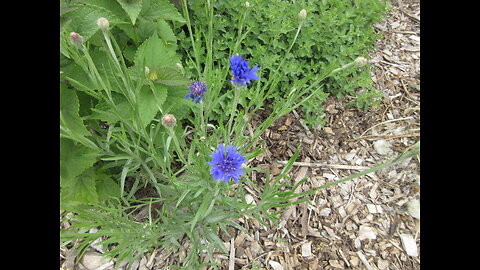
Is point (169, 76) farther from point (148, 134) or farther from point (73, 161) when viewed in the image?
point (73, 161)

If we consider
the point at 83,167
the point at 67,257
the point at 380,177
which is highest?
the point at 83,167

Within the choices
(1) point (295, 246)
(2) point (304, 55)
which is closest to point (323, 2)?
(2) point (304, 55)

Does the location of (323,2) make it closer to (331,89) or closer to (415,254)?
(331,89)

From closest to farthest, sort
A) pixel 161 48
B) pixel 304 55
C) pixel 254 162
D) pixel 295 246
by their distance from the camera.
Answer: pixel 161 48
pixel 295 246
pixel 254 162
pixel 304 55

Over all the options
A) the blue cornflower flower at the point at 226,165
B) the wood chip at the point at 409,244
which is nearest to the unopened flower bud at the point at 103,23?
the blue cornflower flower at the point at 226,165

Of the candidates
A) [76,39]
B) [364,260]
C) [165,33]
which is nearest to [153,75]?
[165,33]

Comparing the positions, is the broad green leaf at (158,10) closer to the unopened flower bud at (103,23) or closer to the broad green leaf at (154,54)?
the broad green leaf at (154,54)
